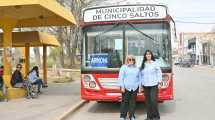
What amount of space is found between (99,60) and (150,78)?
8.01ft

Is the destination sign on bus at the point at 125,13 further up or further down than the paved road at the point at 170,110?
further up

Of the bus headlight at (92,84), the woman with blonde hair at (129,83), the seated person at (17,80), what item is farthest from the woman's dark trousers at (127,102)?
the seated person at (17,80)

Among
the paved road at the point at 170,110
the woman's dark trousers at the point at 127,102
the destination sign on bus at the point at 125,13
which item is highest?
the destination sign on bus at the point at 125,13

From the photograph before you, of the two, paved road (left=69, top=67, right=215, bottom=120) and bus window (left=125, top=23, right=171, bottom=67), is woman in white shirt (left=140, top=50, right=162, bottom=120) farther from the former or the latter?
bus window (left=125, top=23, right=171, bottom=67)

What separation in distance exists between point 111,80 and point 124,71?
71.5 inches

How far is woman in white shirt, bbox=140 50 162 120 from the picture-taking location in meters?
11.7

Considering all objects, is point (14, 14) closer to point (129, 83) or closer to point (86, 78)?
point (86, 78)

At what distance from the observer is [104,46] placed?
13805mm

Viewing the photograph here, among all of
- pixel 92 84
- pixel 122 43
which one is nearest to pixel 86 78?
pixel 92 84

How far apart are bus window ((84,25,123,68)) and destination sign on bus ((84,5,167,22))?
27 cm

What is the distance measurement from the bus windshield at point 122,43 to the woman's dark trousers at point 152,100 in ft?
5.04

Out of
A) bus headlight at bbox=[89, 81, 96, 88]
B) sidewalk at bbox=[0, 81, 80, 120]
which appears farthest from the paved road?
bus headlight at bbox=[89, 81, 96, 88]

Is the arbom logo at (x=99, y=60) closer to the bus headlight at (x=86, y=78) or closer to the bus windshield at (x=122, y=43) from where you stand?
the bus windshield at (x=122, y=43)

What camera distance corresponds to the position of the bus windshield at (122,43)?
1347cm
